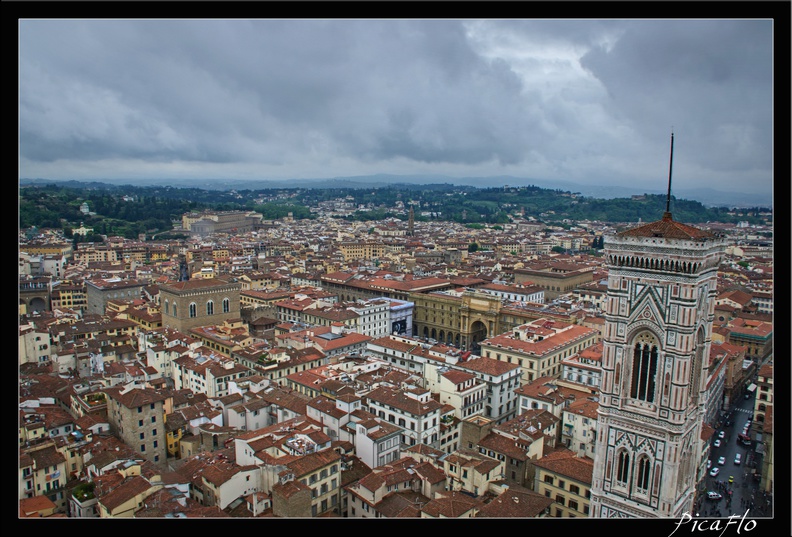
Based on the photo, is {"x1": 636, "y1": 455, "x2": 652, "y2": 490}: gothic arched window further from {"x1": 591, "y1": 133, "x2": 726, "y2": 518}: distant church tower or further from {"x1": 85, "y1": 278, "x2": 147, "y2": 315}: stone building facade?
{"x1": 85, "y1": 278, "x2": 147, "y2": 315}: stone building facade

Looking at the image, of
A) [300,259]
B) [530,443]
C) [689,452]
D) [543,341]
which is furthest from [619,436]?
[300,259]

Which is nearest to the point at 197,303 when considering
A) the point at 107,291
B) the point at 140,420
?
the point at 107,291

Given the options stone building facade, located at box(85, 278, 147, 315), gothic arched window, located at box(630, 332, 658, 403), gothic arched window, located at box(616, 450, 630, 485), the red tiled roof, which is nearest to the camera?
the red tiled roof

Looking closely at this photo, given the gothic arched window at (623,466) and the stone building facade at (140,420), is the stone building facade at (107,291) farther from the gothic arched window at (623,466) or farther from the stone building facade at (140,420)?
the gothic arched window at (623,466)

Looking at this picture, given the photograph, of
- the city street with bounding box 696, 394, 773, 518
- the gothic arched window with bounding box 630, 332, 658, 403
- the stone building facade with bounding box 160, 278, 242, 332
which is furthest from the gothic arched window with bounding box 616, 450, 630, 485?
the stone building facade with bounding box 160, 278, 242, 332

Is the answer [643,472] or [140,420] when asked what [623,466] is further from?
[140,420]

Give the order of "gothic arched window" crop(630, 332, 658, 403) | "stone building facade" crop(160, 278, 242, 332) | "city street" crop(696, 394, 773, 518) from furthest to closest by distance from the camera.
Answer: "stone building facade" crop(160, 278, 242, 332) < "city street" crop(696, 394, 773, 518) < "gothic arched window" crop(630, 332, 658, 403)

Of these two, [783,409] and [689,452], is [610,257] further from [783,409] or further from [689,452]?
[783,409]
